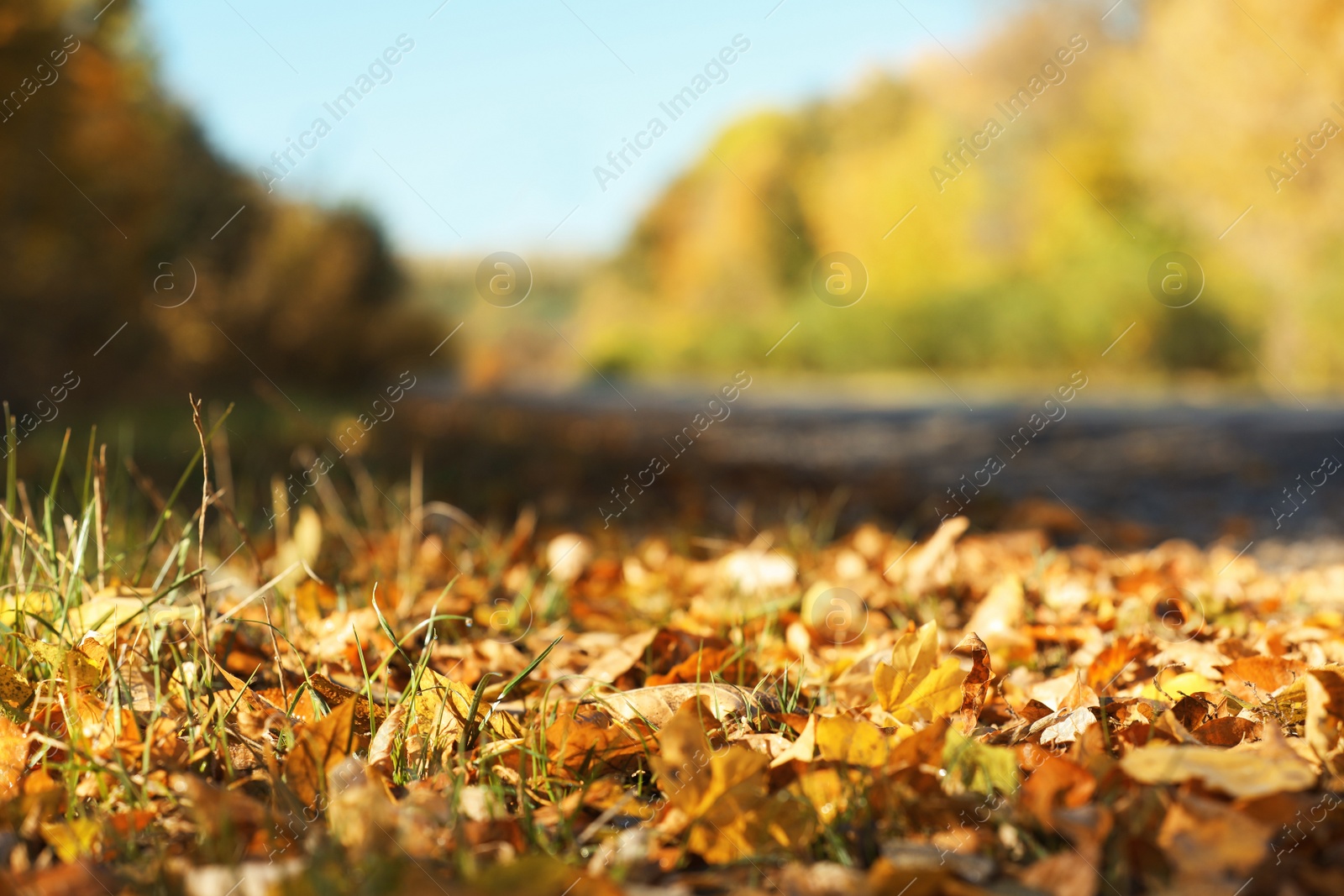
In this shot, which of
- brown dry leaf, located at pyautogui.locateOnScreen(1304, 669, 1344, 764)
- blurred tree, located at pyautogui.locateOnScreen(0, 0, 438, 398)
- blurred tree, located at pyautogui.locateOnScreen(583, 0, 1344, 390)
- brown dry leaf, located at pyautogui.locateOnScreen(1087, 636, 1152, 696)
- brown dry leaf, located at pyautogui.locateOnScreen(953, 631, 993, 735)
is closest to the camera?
brown dry leaf, located at pyautogui.locateOnScreen(1304, 669, 1344, 764)

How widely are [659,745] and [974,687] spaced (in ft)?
1.51

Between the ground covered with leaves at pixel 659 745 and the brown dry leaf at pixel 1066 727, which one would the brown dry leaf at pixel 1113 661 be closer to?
the ground covered with leaves at pixel 659 745

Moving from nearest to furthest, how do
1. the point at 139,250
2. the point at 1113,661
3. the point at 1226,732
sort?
the point at 1226,732 < the point at 1113,661 < the point at 139,250

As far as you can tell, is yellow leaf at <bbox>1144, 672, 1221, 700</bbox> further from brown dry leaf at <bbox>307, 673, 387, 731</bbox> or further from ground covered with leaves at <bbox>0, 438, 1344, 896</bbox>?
brown dry leaf at <bbox>307, 673, 387, 731</bbox>

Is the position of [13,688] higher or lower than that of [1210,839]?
higher

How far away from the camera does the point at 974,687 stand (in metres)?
1.37

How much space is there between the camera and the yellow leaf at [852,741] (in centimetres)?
114

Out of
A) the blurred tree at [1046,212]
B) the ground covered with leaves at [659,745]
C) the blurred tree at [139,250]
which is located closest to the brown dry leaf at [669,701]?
the ground covered with leaves at [659,745]

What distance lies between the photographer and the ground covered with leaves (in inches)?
37.5

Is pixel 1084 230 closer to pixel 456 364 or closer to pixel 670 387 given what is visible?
pixel 670 387

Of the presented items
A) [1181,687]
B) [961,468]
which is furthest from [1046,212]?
[1181,687]

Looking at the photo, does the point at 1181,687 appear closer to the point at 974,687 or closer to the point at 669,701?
the point at 974,687

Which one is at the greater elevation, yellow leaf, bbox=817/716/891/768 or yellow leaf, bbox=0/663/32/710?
yellow leaf, bbox=0/663/32/710

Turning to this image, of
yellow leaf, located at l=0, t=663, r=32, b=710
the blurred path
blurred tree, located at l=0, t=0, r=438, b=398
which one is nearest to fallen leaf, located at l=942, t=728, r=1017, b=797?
yellow leaf, located at l=0, t=663, r=32, b=710
